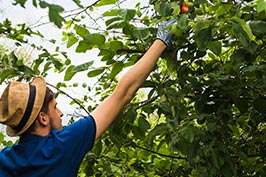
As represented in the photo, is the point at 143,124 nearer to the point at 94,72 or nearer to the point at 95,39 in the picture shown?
the point at 94,72

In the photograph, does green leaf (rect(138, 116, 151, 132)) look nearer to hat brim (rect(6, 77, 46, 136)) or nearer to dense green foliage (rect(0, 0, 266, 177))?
→ dense green foliage (rect(0, 0, 266, 177))

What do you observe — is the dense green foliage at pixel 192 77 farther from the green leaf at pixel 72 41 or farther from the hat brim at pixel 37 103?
the hat brim at pixel 37 103

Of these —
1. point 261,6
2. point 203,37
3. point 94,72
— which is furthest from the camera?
point 94,72

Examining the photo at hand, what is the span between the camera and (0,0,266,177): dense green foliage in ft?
5.69

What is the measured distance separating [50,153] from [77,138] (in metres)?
0.09

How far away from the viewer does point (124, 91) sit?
1.75 metres

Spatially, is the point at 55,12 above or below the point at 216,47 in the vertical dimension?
above

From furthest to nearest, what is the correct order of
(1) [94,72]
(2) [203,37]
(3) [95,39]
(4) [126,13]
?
(1) [94,72] → (3) [95,39] → (4) [126,13] → (2) [203,37]

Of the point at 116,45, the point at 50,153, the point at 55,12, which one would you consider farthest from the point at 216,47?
the point at 55,12

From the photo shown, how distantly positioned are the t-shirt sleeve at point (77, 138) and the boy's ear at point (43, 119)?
2.0 inches

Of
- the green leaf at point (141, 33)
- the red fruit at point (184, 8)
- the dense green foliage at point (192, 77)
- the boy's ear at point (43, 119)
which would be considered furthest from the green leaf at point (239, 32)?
the boy's ear at point (43, 119)

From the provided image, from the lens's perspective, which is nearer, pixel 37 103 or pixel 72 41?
pixel 37 103

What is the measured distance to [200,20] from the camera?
5.16 ft

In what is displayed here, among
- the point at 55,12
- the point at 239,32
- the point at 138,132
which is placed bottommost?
the point at 138,132
